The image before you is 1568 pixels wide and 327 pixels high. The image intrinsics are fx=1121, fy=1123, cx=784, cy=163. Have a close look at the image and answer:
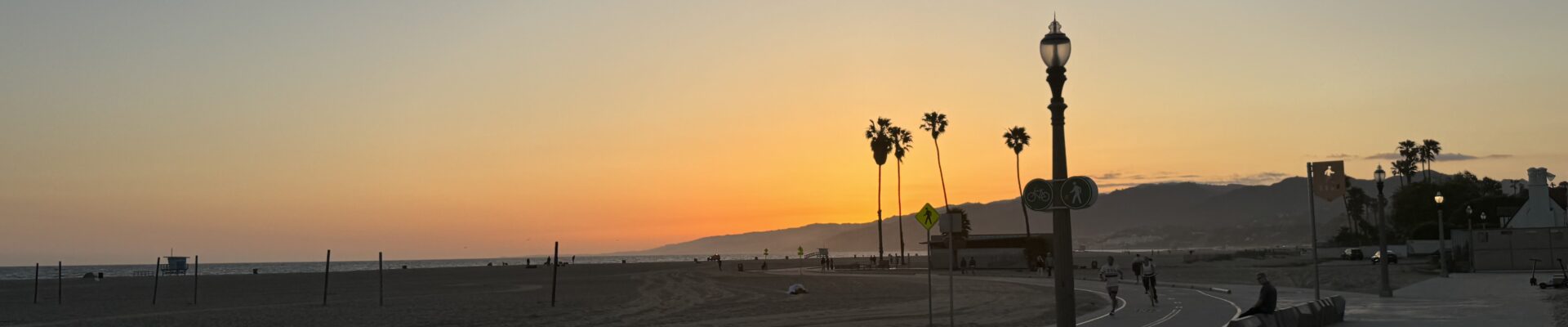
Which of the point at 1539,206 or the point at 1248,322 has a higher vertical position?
the point at 1539,206

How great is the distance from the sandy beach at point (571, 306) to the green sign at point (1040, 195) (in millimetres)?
14283

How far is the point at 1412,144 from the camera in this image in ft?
479

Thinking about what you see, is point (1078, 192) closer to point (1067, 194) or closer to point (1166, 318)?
point (1067, 194)

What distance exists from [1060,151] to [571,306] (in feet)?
94.9

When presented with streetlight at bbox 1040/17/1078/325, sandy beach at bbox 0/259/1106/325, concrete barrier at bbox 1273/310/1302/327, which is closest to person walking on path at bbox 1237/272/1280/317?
concrete barrier at bbox 1273/310/1302/327

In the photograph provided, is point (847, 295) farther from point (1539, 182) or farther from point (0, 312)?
point (1539, 182)

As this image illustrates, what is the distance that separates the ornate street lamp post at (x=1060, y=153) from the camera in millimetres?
10930

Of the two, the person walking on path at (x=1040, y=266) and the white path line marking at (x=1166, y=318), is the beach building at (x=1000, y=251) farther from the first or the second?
the white path line marking at (x=1166, y=318)

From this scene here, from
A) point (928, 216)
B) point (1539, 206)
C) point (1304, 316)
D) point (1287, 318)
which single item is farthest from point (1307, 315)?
point (1539, 206)

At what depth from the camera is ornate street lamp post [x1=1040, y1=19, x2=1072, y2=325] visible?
10930mm

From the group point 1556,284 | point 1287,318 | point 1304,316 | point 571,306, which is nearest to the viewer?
point 1287,318

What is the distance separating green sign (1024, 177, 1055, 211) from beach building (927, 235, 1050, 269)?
60418mm

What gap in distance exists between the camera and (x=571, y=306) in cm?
3794

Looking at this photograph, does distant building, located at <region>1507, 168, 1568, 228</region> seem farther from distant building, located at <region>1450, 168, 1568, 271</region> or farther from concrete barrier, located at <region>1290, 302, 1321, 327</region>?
concrete barrier, located at <region>1290, 302, 1321, 327</region>
